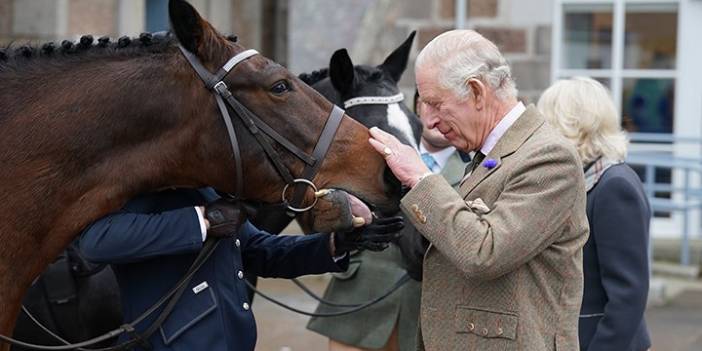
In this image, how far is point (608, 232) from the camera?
3539mm

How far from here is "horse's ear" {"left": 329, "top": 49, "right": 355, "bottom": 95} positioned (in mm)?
4094

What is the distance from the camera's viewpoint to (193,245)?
301 cm

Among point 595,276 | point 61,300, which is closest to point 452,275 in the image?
point 595,276

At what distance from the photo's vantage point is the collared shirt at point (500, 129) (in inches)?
112

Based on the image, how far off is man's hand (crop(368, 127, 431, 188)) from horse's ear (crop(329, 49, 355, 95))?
1.16 metres

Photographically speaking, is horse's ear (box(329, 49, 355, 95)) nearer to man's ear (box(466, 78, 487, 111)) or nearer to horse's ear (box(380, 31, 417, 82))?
horse's ear (box(380, 31, 417, 82))

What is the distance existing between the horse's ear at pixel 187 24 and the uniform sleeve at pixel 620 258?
1.34m

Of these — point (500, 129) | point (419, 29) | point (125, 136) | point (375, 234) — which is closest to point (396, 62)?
point (375, 234)

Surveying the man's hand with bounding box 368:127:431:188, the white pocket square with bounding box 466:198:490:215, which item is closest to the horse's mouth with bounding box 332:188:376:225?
the man's hand with bounding box 368:127:431:188

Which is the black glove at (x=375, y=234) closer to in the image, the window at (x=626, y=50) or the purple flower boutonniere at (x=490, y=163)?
the purple flower boutonniere at (x=490, y=163)

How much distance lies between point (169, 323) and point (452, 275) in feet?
2.47

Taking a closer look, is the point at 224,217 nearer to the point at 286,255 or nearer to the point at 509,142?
Answer: the point at 286,255

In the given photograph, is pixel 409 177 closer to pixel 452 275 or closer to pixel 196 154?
pixel 452 275

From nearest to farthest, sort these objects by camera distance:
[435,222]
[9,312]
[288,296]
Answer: [435,222] → [9,312] → [288,296]
